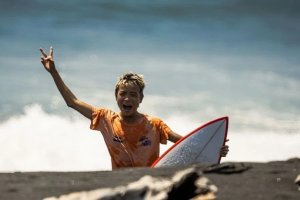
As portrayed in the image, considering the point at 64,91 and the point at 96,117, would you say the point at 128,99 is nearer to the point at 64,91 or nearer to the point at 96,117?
the point at 96,117

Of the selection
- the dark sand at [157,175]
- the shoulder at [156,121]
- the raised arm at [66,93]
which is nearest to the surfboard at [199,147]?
the shoulder at [156,121]

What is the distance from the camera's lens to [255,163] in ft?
15.9

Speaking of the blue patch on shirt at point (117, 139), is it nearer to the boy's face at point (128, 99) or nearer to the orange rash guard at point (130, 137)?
the orange rash guard at point (130, 137)

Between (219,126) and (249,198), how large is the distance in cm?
354

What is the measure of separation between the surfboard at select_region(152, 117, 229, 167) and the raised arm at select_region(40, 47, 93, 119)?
56.4 inches

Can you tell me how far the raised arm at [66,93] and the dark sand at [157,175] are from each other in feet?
8.49

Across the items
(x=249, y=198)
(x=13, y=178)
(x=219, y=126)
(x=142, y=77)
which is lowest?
(x=249, y=198)

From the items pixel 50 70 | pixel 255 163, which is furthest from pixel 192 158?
pixel 50 70

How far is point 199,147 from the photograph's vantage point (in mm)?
7074

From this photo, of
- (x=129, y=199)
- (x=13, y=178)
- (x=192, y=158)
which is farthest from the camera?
(x=192, y=158)

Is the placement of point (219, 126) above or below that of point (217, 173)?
above

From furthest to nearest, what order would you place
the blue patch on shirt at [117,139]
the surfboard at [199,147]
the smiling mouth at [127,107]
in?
the smiling mouth at [127,107] → the blue patch on shirt at [117,139] → the surfboard at [199,147]

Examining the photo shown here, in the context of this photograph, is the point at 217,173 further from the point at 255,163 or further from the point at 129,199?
the point at 129,199

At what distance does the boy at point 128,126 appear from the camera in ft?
22.9
